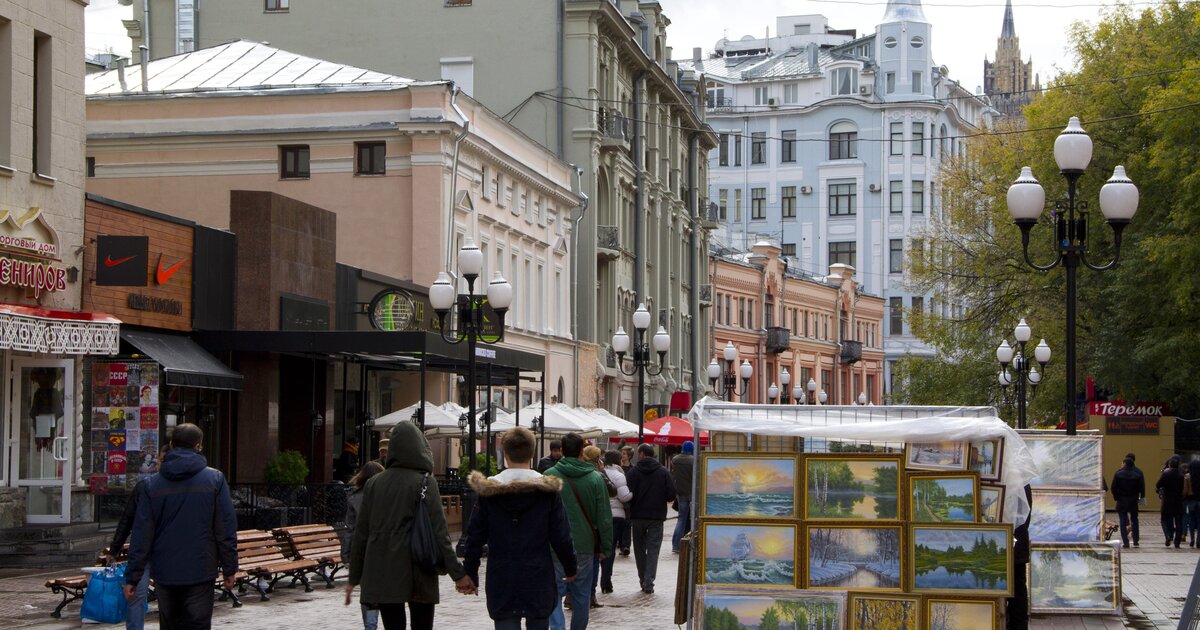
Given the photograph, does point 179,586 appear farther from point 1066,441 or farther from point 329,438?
point 329,438

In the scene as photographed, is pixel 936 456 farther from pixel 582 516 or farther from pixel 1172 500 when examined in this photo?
pixel 1172 500

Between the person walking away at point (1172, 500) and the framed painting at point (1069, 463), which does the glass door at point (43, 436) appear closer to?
the framed painting at point (1069, 463)

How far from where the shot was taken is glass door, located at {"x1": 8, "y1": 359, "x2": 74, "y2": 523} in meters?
22.2

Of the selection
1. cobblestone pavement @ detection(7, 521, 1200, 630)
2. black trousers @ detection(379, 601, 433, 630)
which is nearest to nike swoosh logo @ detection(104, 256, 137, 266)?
cobblestone pavement @ detection(7, 521, 1200, 630)

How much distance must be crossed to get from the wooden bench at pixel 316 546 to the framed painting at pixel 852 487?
8.56 meters

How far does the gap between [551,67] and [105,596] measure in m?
34.8

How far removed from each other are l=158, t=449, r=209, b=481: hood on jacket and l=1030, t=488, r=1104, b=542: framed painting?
8893mm

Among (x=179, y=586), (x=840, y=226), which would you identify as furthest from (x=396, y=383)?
(x=840, y=226)

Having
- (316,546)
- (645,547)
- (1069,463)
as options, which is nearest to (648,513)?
(645,547)

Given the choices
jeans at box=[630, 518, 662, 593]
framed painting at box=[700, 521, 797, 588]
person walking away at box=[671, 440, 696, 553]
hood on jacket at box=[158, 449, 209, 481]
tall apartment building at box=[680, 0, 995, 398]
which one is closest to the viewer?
hood on jacket at box=[158, 449, 209, 481]

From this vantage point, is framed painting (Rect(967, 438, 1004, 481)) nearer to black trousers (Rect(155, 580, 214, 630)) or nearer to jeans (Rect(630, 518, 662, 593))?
black trousers (Rect(155, 580, 214, 630))

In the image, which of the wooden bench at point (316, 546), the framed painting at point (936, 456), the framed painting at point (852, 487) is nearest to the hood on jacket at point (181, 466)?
the framed painting at point (852, 487)

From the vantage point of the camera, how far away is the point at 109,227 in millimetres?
23250

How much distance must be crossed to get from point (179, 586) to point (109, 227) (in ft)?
45.3
